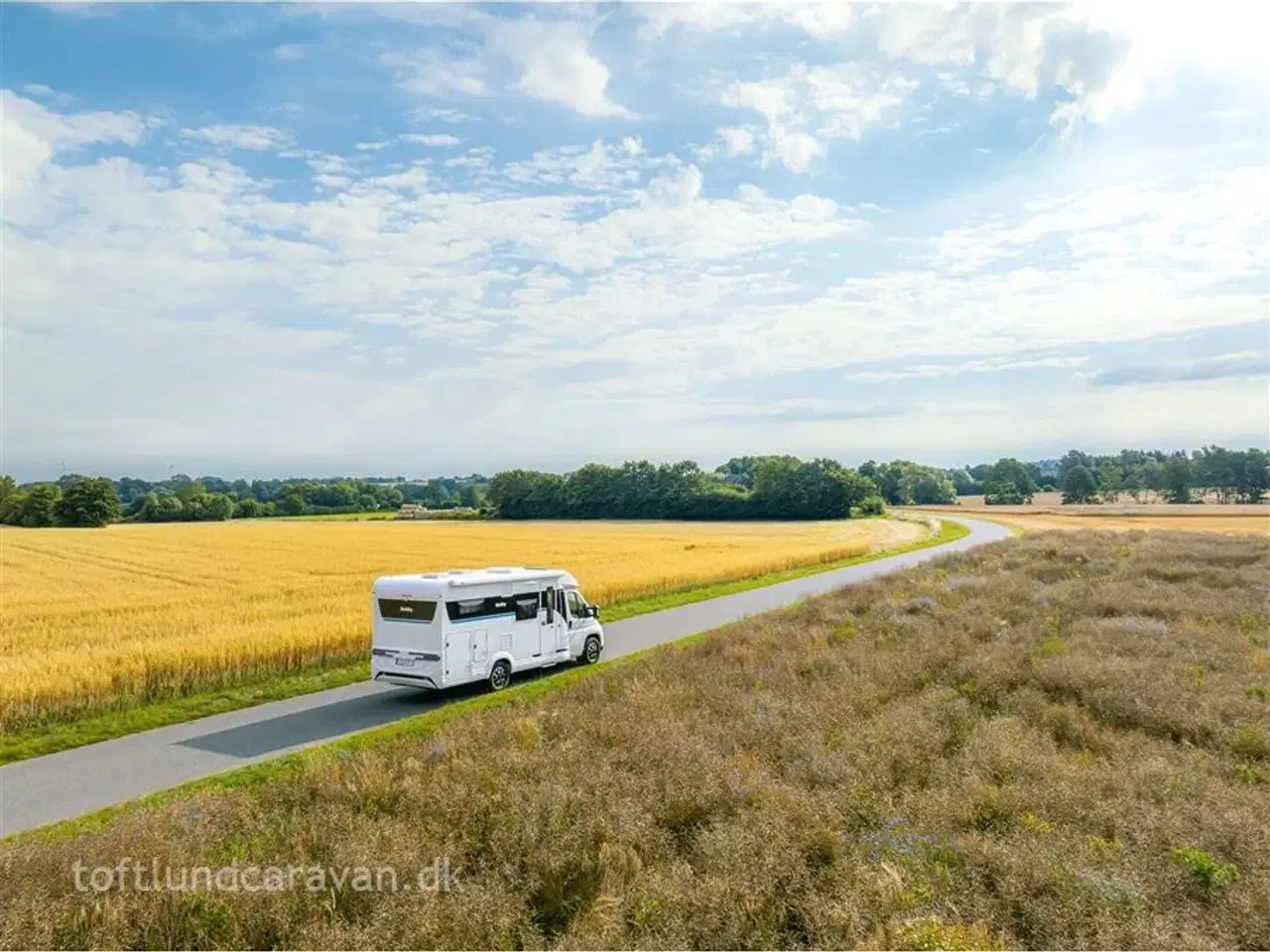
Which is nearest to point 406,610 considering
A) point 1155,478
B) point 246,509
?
point 246,509

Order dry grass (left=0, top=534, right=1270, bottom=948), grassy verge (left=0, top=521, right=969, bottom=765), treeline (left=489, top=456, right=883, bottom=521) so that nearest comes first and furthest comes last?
1. dry grass (left=0, top=534, right=1270, bottom=948)
2. grassy verge (left=0, top=521, right=969, bottom=765)
3. treeline (left=489, top=456, right=883, bottom=521)

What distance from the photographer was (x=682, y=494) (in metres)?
124

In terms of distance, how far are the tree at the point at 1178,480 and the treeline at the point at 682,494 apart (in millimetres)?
68879

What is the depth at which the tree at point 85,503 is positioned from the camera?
104 m

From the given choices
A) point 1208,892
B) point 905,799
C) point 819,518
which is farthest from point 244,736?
point 819,518

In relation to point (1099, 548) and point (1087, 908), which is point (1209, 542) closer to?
point (1099, 548)

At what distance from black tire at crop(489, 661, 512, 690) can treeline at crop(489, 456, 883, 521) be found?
100695 mm

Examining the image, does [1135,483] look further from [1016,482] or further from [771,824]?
[771,824]

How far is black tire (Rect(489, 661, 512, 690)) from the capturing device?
18.2m

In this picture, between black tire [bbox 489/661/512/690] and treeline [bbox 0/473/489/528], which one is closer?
black tire [bbox 489/661/512/690]

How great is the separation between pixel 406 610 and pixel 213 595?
1654 centimetres

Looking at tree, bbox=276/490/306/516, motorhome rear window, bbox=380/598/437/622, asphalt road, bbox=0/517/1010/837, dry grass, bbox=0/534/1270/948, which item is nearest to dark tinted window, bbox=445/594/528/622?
motorhome rear window, bbox=380/598/437/622

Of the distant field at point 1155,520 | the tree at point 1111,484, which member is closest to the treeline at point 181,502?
the distant field at point 1155,520

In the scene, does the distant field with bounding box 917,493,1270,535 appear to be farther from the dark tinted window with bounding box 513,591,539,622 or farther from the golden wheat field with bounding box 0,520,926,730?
the dark tinted window with bounding box 513,591,539,622
